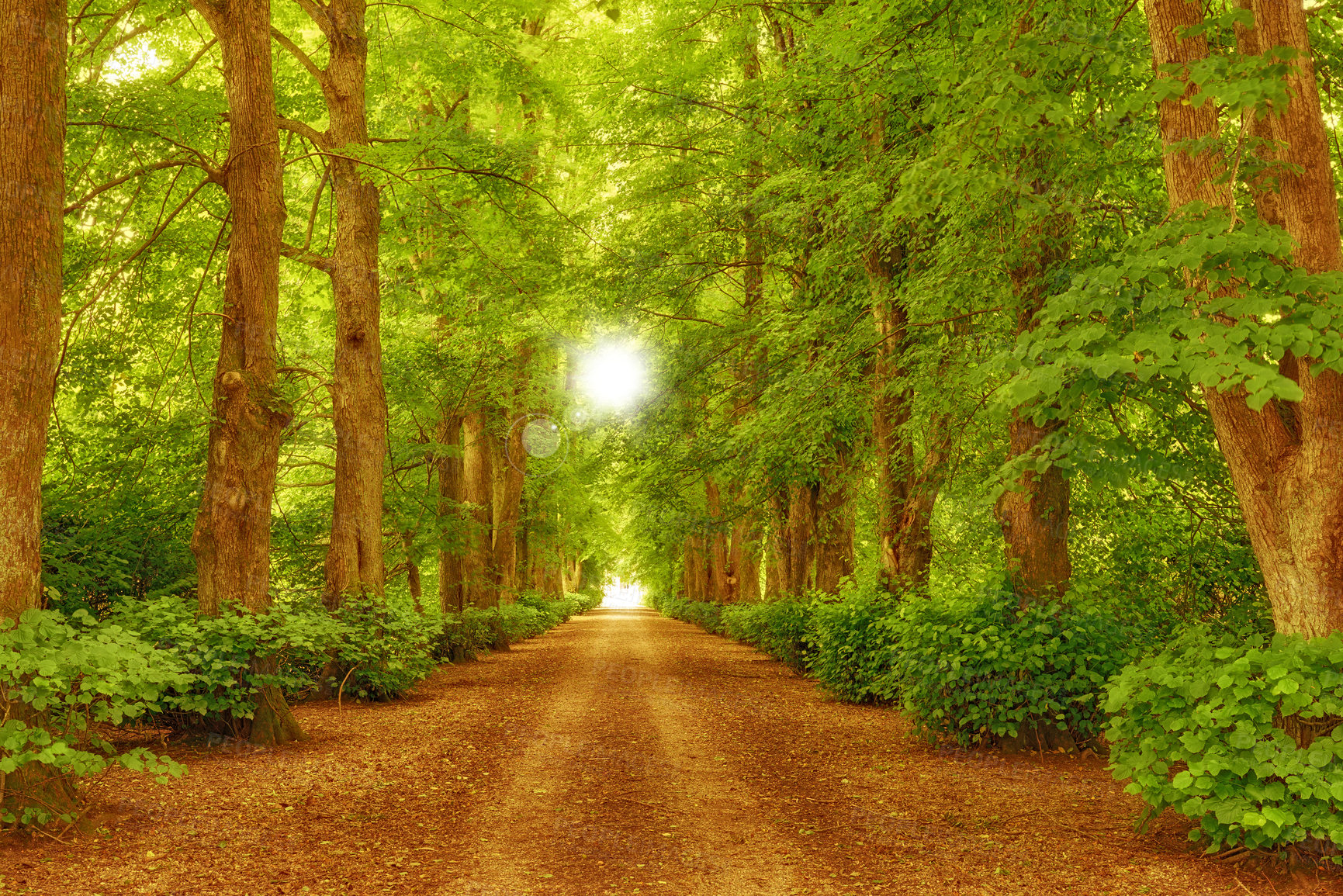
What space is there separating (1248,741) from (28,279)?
775cm

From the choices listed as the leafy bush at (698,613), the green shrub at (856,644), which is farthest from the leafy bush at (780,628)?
the leafy bush at (698,613)

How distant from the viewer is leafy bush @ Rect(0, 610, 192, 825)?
17.2 feet

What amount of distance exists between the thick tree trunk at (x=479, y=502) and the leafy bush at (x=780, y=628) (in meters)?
6.52

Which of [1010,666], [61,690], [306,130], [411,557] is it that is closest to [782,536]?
[411,557]

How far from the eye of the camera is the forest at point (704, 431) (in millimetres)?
5684

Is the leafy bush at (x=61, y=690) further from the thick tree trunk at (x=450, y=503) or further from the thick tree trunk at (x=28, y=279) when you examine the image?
the thick tree trunk at (x=450, y=503)

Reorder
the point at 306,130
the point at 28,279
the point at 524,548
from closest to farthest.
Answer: the point at 28,279 < the point at 306,130 < the point at 524,548

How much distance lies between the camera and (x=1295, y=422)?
6055mm

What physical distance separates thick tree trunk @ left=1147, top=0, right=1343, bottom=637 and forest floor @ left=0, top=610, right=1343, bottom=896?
165 centimetres

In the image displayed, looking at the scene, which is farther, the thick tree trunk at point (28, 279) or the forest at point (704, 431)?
the thick tree trunk at point (28, 279)

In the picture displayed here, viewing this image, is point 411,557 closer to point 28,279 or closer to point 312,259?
point 312,259

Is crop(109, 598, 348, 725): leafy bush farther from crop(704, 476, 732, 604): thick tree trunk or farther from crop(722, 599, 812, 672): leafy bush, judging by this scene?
crop(704, 476, 732, 604): thick tree trunk

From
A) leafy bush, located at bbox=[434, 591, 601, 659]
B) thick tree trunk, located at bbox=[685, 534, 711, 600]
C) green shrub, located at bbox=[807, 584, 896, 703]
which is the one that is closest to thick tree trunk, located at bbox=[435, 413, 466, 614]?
leafy bush, located at bbox=[434, 591, 601, 659]

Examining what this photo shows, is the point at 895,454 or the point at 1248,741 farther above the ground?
the point at 895,454
